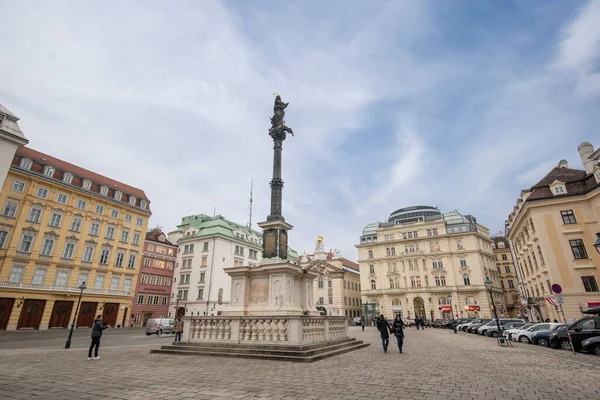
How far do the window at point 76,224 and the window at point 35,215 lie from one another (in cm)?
330

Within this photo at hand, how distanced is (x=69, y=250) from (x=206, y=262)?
19.6 m

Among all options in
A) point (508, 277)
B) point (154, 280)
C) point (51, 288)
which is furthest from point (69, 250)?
point (508, 277)

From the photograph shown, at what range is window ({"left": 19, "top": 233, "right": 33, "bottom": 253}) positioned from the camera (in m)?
33.2

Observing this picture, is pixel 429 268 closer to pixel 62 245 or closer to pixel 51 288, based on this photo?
pixel 62 245

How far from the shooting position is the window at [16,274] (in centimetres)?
3194

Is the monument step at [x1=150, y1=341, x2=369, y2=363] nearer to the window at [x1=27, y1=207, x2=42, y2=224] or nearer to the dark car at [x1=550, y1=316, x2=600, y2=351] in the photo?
the dark car at [x1=550, y1=316, x2=600, y2=351]

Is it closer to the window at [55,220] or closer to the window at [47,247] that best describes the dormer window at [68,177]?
the window at [55,220]

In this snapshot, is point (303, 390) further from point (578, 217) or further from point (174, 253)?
point (174, 253)

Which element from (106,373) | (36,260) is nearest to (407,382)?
(106,373)

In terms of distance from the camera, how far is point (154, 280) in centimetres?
4981

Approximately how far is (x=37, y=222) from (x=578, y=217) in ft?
192

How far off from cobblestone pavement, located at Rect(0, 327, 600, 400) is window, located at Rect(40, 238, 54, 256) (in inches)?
1203

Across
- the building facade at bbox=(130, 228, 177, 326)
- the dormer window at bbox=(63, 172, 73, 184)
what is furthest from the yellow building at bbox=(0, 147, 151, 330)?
the building facade at bbox=(130, 228, 177, 326)

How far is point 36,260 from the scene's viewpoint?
33781 millimetres
